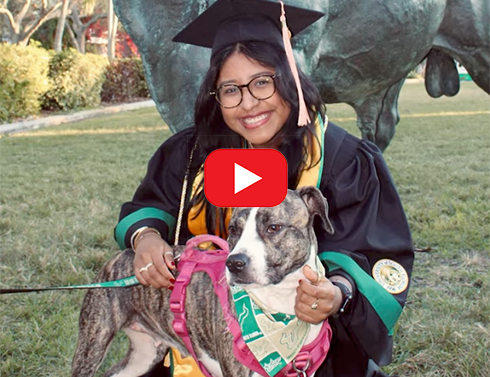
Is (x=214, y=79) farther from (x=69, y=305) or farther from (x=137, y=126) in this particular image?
(x=137, y=126)

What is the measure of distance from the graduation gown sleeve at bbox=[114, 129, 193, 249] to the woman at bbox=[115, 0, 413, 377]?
5 centimetres

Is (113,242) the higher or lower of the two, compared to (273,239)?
lower

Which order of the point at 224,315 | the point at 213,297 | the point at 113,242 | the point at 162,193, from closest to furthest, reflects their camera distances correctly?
the point at 224,315
the point at 213,297
the point at 162,193
the point at 113,242

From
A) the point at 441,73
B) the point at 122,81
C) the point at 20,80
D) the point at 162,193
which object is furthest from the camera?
the point at 122,81

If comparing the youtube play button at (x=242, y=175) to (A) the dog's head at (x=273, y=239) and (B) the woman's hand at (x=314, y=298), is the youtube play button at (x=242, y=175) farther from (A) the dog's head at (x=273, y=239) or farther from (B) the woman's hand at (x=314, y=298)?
(B) the woman's hand at (x=314, y=298)

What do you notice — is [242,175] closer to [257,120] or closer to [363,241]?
[257,120]

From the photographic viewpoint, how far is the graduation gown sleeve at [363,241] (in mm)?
2307

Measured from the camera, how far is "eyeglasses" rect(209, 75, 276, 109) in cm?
230

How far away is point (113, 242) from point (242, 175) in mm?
2947

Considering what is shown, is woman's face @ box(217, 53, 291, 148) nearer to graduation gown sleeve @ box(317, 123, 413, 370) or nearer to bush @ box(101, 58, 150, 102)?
graduation gown sleeve @ box(317, 123, 413, 370)

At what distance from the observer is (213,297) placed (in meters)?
2.30

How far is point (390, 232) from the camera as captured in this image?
2.47 m

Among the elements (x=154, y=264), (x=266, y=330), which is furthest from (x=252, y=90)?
(x=266, y=330)

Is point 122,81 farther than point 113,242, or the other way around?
point 122,81
